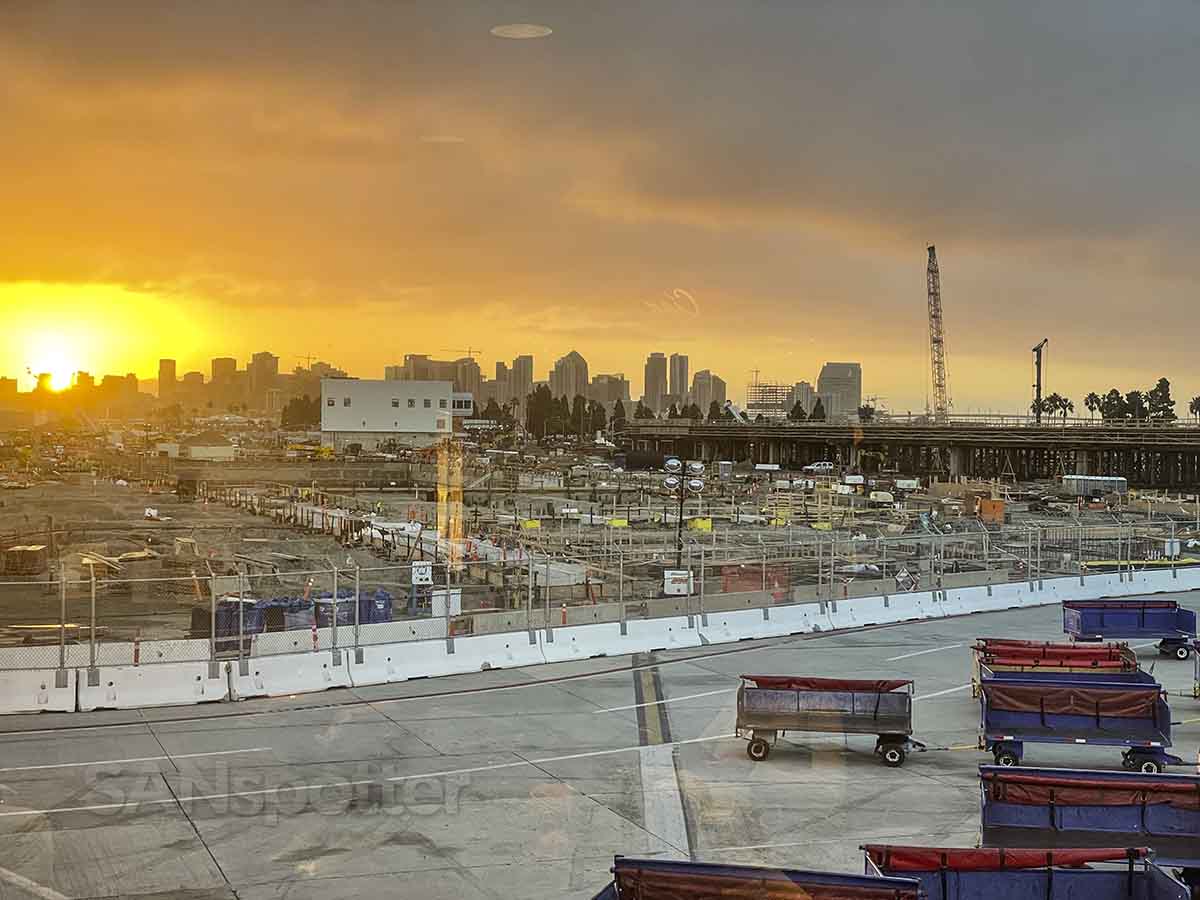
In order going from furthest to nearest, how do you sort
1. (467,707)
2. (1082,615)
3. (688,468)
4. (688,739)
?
(688,468), (1082,615), (467,707), (688,739)

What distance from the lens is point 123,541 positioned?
26.7 metres

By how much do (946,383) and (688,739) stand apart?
3837cm

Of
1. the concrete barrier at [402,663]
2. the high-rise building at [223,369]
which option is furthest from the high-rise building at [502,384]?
the concrete barrier at [402,663]

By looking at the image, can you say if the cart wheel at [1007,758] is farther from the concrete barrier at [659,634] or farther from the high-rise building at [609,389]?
the high-rise building at [609,389]

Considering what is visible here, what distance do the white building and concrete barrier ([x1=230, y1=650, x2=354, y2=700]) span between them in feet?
37.2

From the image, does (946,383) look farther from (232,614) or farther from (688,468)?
(232,614)

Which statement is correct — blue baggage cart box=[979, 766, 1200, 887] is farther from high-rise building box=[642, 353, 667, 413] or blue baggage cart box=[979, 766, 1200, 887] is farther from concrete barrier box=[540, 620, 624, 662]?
high-rise building box=[642, 353, 667, 413]

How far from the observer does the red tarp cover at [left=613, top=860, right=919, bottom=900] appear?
19.3 ft

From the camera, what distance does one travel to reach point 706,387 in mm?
29016

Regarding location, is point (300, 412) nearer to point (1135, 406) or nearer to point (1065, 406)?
point (1135, 406)

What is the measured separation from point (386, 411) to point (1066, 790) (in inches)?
788

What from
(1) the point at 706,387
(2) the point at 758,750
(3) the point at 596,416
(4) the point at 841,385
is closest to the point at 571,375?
(3) the point at 596,416

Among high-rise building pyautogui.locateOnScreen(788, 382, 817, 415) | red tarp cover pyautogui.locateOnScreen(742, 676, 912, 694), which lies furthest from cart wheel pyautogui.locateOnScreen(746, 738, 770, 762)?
high-rise building pyautogui.locateOnScreen(788, 382, 817, 415)

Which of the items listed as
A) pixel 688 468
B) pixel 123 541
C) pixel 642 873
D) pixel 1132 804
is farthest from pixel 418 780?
pixel 688 468
